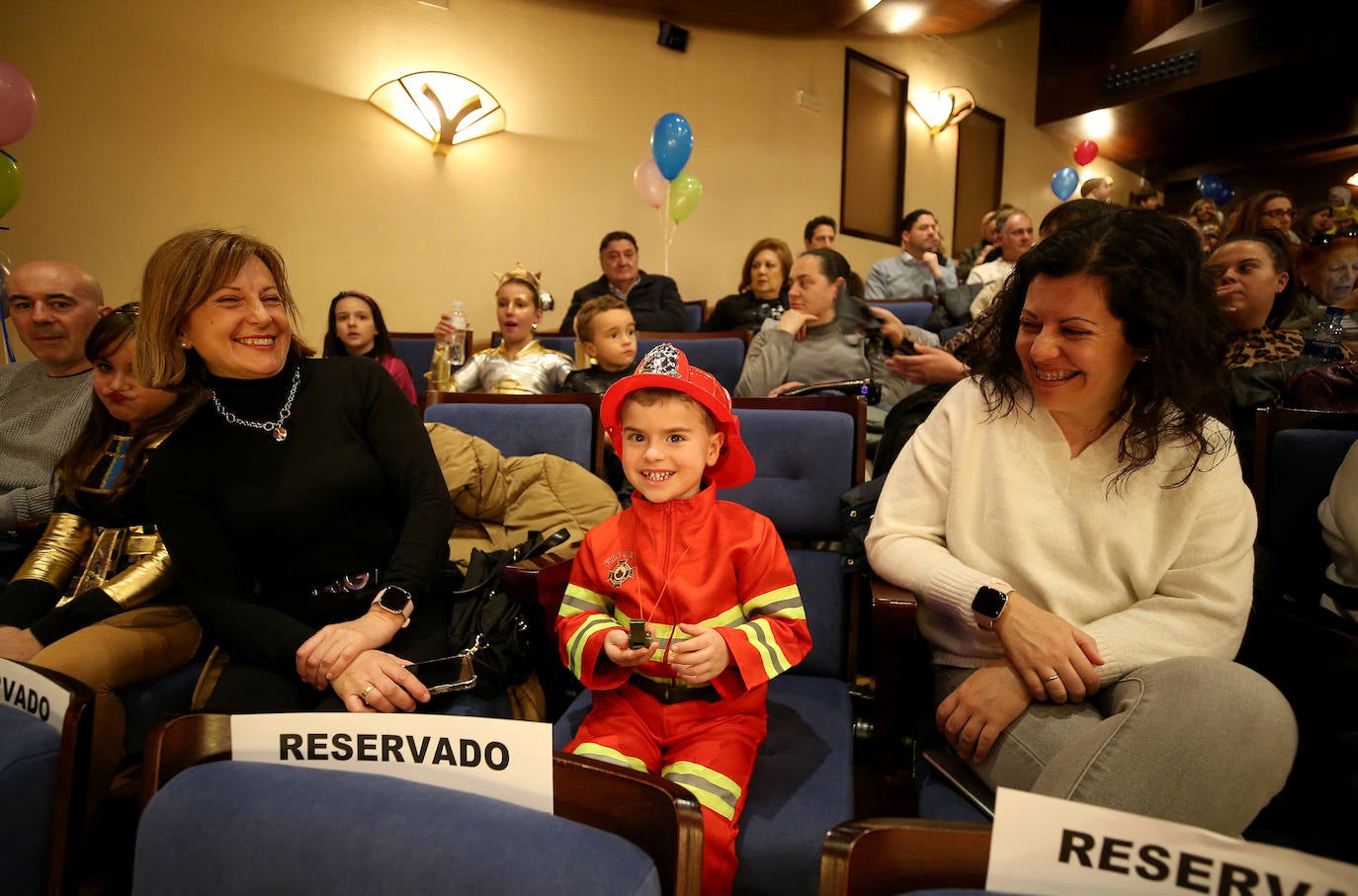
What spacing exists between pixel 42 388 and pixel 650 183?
4.22 metres

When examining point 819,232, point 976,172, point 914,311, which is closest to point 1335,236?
point 914,311

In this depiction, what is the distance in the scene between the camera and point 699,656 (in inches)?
43.3

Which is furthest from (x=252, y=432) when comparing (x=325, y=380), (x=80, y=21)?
(x=80, y=21)

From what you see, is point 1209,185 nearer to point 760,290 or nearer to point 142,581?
point 760,290

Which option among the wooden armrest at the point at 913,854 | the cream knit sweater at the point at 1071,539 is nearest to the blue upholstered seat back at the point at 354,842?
the wooden armrest at the point at 913,854

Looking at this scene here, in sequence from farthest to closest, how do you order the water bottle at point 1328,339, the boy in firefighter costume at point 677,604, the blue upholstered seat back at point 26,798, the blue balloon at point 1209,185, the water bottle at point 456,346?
the blue balloon at point 1209,185
the water bottle at point 456,346
the water bottle at point 1328,339
the boy in firefighter costume at point 677,604
the blue upholstered seat back at point 26,798

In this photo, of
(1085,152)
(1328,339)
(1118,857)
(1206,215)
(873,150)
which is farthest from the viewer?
(1085,152)

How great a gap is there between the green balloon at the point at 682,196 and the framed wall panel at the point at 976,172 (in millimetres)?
3866

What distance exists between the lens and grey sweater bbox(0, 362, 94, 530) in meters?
2.04

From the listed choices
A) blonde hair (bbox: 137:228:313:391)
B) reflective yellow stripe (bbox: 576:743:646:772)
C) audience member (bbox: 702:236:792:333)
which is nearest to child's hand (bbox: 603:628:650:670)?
reflective yellow stripe (bbox: 576:743:646:772)

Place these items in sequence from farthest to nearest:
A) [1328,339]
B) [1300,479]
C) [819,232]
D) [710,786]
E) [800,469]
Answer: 1. [819,232]
2. [1328,339]
3. [800,469]
4. [1300,479]
5. [710,786]

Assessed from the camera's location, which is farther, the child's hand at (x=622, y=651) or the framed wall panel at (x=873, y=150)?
the framed wall panel at (x=873, y=150)

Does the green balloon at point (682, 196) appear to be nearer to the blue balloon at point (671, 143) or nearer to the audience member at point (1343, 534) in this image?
the blue balloon at point (671, 143)

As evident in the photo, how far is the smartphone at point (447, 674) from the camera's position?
131 centimetres
